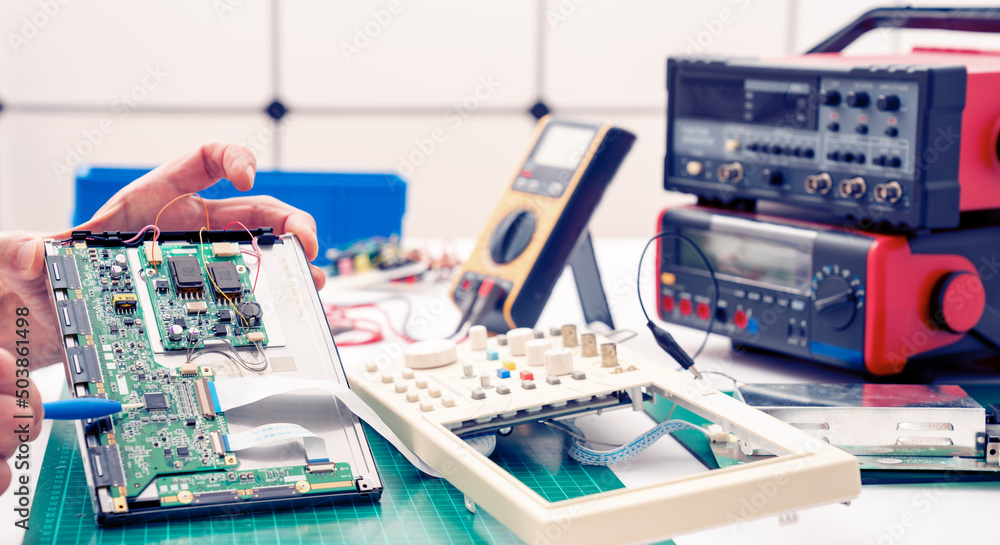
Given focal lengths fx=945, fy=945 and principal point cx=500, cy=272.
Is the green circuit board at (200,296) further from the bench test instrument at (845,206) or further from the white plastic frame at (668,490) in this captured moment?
the bench test instrument at (845,206)

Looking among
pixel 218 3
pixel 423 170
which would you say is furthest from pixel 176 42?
pixel 423 170

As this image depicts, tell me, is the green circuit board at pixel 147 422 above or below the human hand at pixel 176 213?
below

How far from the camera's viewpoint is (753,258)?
136 cm

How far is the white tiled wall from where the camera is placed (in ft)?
12.7

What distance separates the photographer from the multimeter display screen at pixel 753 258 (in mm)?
1298

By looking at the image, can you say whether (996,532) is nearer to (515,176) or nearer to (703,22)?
(515,176)

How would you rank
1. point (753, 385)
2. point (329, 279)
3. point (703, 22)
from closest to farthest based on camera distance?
point (753, 385) < point (329, 279) < point (703, 22)

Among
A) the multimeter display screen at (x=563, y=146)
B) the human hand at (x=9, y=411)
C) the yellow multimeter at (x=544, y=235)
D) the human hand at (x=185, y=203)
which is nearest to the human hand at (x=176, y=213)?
the human hand at (x=185, y=203)

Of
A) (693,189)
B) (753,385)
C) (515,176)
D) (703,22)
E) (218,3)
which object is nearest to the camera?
(753,385)

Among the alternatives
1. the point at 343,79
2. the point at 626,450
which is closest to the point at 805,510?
the point at 626,450

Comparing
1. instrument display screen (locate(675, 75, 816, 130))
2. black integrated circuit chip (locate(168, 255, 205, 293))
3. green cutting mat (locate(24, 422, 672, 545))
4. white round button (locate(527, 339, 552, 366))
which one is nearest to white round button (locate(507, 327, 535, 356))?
white round button (locate(527, 339, 552, 366))

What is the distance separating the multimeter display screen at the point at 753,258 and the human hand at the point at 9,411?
3.07 ft

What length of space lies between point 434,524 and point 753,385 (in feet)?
1.44

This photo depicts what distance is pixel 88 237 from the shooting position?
3.50ft
